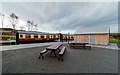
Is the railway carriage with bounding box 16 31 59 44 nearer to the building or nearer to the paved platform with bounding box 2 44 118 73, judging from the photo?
the building

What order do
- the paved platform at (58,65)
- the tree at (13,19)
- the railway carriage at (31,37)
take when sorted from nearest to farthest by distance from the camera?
the paved platform at (58,65)
the railway carriage at (31,37)
the tree at (13,19)

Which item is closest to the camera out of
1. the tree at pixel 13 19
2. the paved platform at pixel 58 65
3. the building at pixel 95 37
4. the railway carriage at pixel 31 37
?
the paved platform at pixel 58 65

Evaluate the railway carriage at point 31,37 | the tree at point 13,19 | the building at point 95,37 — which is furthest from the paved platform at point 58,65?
the tree at point 13,19

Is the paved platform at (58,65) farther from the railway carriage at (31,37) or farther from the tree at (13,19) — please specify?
the tree at (13,19)

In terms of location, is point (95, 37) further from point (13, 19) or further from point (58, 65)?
point (13, 19)

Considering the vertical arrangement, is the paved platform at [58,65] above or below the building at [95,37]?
below

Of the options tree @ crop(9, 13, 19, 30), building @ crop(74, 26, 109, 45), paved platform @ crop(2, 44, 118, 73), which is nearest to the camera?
paved platform @ crop(2, 44, 118, 73)

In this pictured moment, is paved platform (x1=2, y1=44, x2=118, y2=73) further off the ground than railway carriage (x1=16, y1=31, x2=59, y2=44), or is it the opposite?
railway carriage (x1=16, y1=31, x2=59, y2=44)

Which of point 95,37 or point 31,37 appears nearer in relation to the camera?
point 95,37

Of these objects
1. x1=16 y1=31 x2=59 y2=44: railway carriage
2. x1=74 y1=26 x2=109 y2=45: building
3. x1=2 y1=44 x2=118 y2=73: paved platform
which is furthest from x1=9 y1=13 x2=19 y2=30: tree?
x1=2 y1=44 x2=118 y2=73: paved platform

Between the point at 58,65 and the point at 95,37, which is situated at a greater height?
the point at 95,37

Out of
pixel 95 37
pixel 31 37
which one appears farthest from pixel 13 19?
pixel 95 37

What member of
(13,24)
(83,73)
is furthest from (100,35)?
(13,24)

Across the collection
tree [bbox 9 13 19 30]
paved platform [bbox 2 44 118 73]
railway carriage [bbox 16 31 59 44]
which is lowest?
paved platform [bbox 2 44 118 73]
